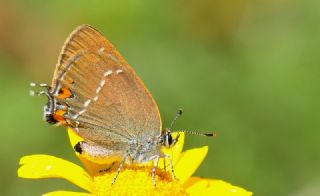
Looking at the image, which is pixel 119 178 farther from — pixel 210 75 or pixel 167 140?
pixel 210 75

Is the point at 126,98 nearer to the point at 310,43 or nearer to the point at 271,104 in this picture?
the point at 271,104

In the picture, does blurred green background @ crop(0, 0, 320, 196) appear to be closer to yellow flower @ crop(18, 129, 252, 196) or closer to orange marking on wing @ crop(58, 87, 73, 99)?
yellow flower @ crop(18, 129, 252, 196)

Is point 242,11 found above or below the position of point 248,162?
above

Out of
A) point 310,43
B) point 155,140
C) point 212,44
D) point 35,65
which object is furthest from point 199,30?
point 155,140

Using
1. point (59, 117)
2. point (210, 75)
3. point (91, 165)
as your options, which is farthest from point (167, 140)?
point (210, 75)

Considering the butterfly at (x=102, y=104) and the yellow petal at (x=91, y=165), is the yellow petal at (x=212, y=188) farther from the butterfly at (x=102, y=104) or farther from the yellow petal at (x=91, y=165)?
the yellow petal at (x=91, y=165)
